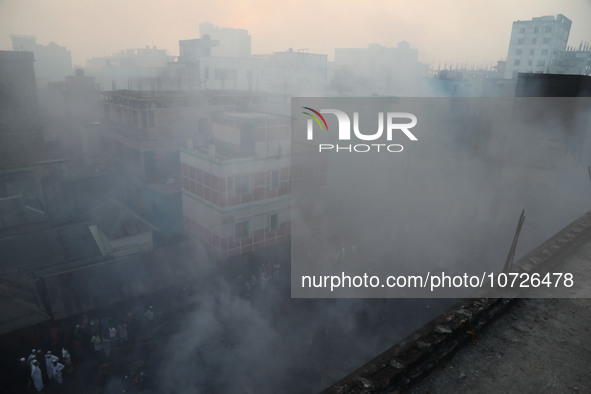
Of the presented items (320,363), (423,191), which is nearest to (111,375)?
(320,363)

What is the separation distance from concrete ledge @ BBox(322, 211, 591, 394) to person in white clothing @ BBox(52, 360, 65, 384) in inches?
282

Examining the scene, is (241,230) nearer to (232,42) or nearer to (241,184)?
(241,184)

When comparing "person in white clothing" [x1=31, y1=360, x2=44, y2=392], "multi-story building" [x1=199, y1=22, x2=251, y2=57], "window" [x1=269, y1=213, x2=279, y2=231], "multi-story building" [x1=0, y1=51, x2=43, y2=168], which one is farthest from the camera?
"multi-story building" [x1=199, y1=22, x2=251, y2=57]

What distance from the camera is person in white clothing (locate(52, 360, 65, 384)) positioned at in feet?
24.2

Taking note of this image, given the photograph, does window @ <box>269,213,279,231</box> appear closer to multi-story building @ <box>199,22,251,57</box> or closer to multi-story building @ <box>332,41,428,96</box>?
multi-story building @ <box>332,41,428,96</box>

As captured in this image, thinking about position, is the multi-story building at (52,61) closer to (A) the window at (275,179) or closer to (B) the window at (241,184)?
(B) the window at (241,184)

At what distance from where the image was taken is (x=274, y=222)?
1212 centimetres

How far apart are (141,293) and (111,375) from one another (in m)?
2.11

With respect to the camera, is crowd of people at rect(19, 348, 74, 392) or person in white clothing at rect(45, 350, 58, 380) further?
person in white clothing at rect(45, 350, 58, 380)

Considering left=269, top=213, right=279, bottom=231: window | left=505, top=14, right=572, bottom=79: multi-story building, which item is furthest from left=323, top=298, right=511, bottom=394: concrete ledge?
left=505, top=14, right=572, bottom=79: multi-story building

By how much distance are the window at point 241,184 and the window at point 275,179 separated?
0.81 meters

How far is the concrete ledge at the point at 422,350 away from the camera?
8.76ft

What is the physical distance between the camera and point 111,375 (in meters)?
7.82

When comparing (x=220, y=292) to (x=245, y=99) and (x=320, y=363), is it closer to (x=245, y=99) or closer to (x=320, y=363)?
(x=320, y=363)
